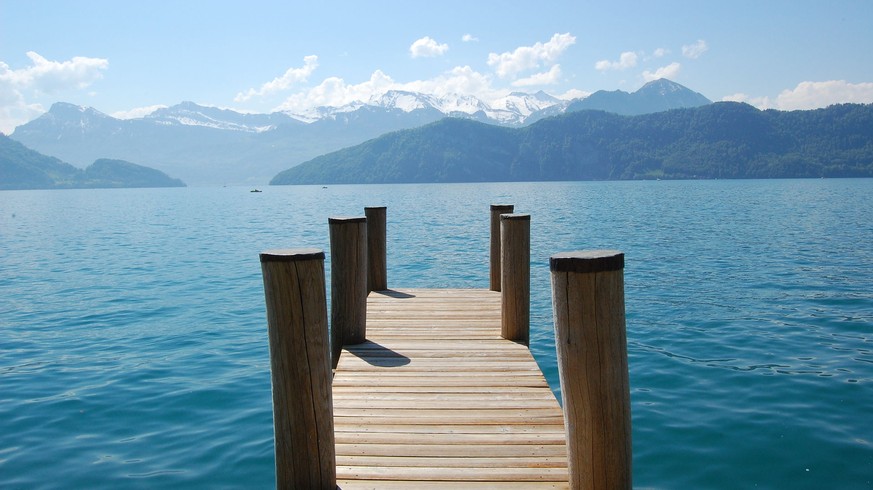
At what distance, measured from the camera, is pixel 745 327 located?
13.0m

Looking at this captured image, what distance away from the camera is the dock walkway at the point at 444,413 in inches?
162

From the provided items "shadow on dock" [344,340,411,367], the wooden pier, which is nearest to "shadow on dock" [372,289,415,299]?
the wooden pier

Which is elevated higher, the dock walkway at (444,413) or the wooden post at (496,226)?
the wooden post at (496,226)

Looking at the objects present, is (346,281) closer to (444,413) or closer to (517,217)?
(517,217)

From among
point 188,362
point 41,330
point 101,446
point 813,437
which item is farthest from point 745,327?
point 41,330

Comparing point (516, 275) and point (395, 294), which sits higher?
point (516, 275)

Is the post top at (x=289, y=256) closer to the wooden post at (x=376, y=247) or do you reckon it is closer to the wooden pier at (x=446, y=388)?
the wooden pier at (x=446, y=388)

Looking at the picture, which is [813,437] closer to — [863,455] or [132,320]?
[863,455]

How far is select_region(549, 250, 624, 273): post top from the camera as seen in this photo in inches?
126

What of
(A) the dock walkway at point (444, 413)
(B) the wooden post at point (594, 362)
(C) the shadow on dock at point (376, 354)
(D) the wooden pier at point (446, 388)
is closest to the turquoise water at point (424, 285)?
(C) the shadow on dock at point (376, 354)

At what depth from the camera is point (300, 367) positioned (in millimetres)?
3686

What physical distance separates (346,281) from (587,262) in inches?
167

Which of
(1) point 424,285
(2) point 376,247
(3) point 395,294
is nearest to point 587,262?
(2) point 376,247

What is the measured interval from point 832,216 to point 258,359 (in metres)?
44.1
